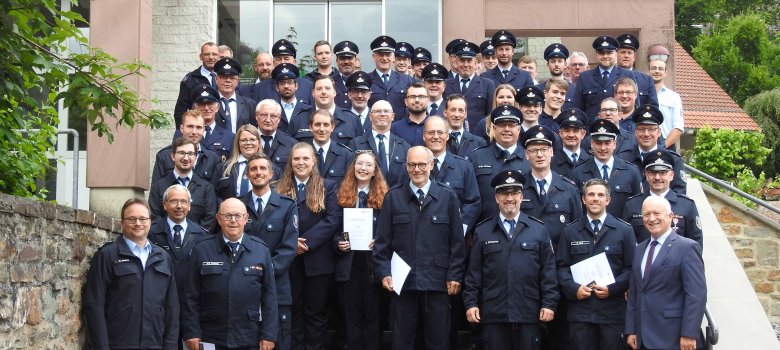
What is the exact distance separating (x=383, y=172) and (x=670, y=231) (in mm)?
2810

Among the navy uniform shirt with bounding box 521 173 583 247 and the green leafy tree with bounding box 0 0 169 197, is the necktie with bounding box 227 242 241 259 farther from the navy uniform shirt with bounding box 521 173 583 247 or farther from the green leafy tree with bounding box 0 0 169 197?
the navy uniform shirt with bounding box 521 173 583 247

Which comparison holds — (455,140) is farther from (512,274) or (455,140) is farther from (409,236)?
(512,274)

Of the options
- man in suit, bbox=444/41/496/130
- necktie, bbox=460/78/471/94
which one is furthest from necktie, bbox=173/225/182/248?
necktie, bbox=460/78/471/94

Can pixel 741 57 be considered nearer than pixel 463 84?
No

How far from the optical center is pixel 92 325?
817 centimetres

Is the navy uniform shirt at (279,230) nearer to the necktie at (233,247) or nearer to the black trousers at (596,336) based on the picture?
the necktie at (233,247)

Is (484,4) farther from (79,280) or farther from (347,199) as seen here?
(79,280)

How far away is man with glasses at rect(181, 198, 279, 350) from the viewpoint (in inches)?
339

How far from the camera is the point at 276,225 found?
30.3 feet

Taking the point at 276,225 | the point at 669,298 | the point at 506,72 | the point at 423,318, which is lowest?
the point at 423,318

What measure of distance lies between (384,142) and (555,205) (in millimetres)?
1850

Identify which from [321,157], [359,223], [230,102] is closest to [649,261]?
[359,223]

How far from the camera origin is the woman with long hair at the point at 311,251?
9.47 m

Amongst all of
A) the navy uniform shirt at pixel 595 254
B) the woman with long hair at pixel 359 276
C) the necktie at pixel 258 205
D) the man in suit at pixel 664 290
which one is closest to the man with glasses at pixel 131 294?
the necktie at pixel 258 205
